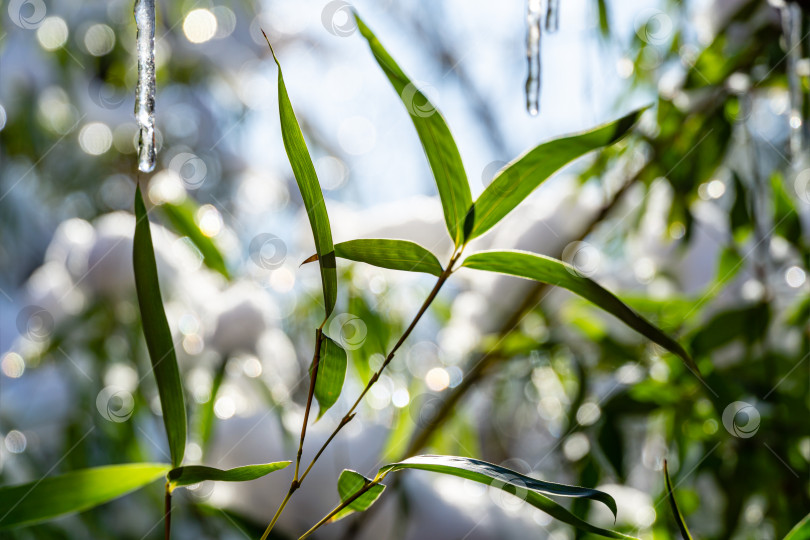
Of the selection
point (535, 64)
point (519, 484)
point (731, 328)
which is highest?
point (535, 64)

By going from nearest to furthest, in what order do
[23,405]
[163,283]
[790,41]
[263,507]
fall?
[790,41], [263,507], [163,283], [23,405]

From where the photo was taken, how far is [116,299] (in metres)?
0.59

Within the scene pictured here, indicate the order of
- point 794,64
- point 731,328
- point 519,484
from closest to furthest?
point 519,484, point 794,64, point 731,328

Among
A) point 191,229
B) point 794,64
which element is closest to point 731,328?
point 794,64

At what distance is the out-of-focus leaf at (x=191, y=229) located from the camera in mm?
501

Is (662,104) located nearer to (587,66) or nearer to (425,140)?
(587,66)

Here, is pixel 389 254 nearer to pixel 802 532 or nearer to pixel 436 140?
pixel 436 140

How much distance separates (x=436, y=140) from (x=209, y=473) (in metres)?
0.12

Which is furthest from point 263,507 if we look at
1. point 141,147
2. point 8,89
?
point 8,89

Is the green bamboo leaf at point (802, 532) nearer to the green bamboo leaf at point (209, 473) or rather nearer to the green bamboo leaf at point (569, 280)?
the green bamboo leaf at point (569, 280)

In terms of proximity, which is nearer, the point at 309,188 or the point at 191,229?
the point at 309,188

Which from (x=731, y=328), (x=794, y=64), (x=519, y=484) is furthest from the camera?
(x=731, y=328)

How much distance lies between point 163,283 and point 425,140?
43cm

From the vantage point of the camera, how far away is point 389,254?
0.21 meters
